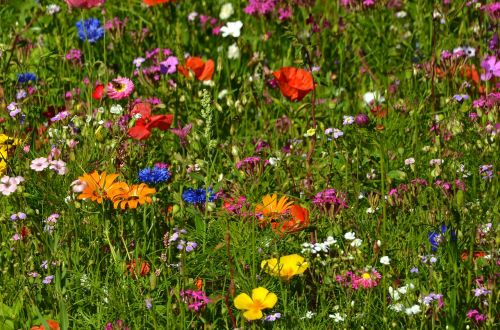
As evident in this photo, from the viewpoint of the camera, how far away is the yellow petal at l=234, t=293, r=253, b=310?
2.49m

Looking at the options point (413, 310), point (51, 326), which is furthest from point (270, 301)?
point (51, 326)

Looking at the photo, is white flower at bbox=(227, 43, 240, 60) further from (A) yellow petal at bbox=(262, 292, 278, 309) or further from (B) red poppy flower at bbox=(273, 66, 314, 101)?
(A) yellow petal at bbox=(262, 292, 278, 309)

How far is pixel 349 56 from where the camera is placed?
178 inches

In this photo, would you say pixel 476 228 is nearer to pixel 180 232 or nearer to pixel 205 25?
pixel 180 232

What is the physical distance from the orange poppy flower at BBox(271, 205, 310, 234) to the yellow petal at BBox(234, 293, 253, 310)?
369 millimetres

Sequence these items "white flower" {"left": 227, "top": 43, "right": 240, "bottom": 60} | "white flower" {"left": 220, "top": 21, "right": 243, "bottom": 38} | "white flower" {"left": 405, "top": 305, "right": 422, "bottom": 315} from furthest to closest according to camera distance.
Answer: "white flower" {"left": 227, "top": 43, "right": 240, "bottom": 60} < "white flower" {"left": 220, "top": 21, "right": 243, "bottom": 38} < "white flower" {"left": 405, "top": 305, "right": 422, "bottom": 315}

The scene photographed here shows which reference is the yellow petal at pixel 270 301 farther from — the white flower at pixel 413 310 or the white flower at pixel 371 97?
the white flower at pixel 371 97

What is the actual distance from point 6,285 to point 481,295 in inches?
52.8

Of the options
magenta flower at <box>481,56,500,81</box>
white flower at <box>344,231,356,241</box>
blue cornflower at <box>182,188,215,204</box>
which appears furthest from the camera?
magenta flower at <box>481,56,500,81</box>

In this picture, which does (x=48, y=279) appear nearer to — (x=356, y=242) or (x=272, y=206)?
(x=272, y=206)

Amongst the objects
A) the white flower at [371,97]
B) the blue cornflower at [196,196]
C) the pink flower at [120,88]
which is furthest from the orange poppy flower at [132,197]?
the white flower at [371,97]

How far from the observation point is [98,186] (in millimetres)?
2869

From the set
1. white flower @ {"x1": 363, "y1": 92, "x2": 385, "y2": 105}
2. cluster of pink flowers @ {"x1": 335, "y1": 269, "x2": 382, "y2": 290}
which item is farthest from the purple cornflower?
white flower @ {"x1": 363, "y1": 92, "x2": 385, "y2": 105}

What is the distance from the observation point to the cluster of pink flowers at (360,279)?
8.67 ft
